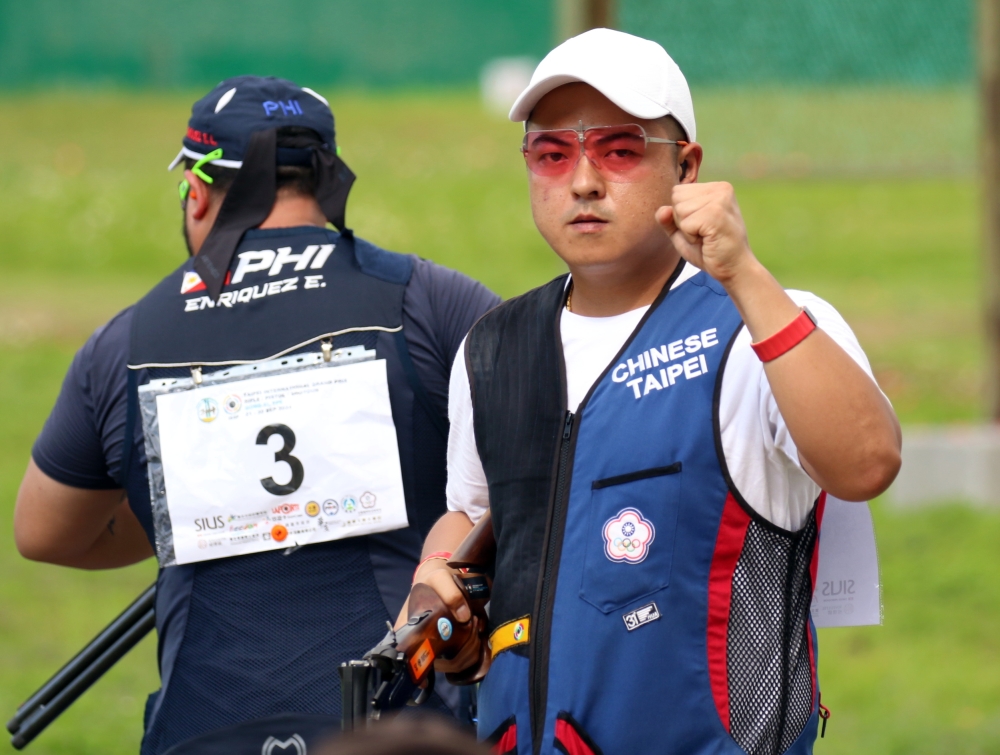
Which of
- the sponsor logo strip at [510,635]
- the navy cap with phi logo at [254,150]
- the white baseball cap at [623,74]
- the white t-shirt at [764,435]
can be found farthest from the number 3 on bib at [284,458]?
the white baseball cap at [623,74]

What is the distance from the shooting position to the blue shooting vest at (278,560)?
3.20 meters

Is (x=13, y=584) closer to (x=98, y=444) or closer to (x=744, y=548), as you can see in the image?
(x=98, y=444)

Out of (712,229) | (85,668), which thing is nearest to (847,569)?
(712,229)

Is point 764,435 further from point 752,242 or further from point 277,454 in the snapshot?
point 752,242

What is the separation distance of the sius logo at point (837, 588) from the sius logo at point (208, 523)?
133 centimetres

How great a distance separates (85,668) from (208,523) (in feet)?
2.23

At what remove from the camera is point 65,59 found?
27.0m

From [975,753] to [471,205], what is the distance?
624 inches

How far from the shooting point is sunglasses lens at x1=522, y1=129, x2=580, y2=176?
8.36ft

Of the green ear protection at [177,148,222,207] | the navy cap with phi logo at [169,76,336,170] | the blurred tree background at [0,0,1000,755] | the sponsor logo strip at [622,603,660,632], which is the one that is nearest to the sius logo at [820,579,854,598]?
the sponsor logo strip at [622,603,660,632]

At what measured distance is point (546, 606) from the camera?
2.44 m

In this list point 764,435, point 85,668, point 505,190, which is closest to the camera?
point 764,435

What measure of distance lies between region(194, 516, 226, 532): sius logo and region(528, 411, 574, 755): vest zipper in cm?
101

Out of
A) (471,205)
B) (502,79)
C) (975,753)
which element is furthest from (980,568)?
(502,79)
